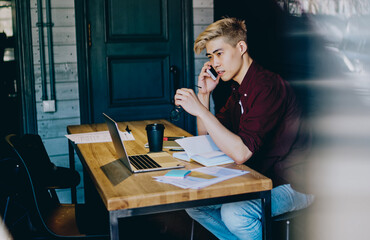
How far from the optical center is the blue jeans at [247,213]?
1920 millimetres

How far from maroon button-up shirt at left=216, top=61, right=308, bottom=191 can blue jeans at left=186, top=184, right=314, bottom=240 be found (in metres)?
0.08

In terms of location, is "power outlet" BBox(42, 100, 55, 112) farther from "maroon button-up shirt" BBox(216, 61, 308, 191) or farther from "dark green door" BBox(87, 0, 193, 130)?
"maroon button-up shirt" BBox(216, 61, 308, 191)

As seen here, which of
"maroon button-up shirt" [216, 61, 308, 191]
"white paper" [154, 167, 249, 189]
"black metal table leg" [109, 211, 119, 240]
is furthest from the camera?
"maroon button-up shirt" [216, 61, 308, 191]

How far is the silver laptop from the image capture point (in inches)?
70.4

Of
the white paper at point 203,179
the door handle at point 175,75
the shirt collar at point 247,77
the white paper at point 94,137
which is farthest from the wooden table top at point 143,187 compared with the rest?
the door handle at point 175,75

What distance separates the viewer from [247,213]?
1.92m

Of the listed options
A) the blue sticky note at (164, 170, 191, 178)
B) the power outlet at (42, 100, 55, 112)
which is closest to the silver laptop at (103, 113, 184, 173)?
the blue sticky note at (164, 170, 191, 178)

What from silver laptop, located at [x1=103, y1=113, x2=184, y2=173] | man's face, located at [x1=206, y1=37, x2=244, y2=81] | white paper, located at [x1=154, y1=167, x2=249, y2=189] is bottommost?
white paper, located at [x1=154, y1=167, x2=249, y2=189]

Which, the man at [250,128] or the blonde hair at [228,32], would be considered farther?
the blonde hair at [228,32]

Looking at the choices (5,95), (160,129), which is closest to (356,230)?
(160,129)

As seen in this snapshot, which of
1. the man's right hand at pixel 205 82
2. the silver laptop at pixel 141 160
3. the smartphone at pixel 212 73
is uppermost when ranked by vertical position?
the smartphone at pixel 212 73

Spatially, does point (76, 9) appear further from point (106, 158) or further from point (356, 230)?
point (356, 230)

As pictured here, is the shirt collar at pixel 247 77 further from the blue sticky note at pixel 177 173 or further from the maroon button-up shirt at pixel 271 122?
the blue sticky note at pixel 177 173

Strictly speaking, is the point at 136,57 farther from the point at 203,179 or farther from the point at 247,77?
the point at 203,179
